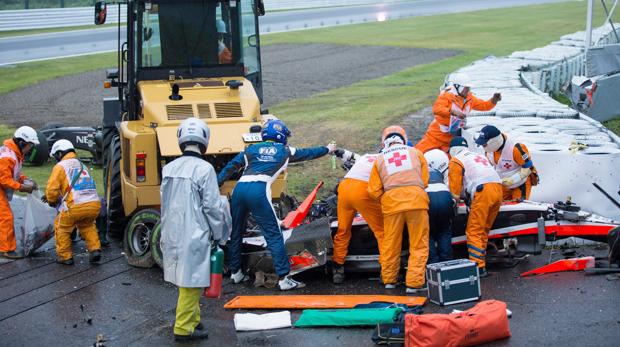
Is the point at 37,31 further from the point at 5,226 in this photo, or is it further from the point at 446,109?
the point at 446,109

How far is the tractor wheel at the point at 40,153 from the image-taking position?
56.6 ft

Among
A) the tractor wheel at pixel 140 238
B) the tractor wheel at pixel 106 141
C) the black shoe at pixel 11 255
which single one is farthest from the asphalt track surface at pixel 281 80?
the tractor wheel at pixel 140 238

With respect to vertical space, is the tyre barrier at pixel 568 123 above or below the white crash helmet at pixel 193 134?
below

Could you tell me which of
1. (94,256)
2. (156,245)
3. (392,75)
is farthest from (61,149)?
(392,75)

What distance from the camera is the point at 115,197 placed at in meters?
12.3

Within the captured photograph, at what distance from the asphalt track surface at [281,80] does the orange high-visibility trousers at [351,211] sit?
13133mm

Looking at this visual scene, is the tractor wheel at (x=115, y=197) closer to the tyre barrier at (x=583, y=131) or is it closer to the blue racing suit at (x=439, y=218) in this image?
the blue racing suit at (x=439, y=218)

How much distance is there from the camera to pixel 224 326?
9.12 meters

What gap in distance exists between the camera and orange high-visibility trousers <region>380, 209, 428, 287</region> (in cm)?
982

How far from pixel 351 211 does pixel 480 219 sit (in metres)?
1.41

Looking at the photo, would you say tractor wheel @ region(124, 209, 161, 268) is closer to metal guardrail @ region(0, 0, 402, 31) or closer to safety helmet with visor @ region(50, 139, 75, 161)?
safety helmet with visor @ region(50, 139, 75, 161)

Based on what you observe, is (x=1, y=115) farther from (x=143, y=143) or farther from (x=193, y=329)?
(x=193, y=329)

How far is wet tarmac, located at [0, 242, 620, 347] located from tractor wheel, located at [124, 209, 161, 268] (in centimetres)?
13

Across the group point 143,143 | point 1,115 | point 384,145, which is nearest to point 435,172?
point 384,145
